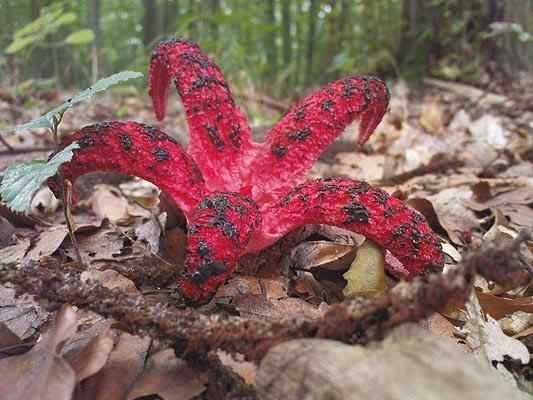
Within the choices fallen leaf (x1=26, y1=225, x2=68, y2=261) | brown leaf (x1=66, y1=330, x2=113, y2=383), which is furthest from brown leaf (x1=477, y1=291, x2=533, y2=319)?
fallen leaf (x1=26, y1=225, x2=68, y2=261)

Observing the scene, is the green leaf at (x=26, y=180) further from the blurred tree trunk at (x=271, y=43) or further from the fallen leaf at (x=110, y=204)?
the blurred tree trunk at (x=271, y=43)

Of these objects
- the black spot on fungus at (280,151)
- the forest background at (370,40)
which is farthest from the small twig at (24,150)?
the black spot on fungus at (280,151)

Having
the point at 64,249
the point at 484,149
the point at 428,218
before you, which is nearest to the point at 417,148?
the point at 484,149

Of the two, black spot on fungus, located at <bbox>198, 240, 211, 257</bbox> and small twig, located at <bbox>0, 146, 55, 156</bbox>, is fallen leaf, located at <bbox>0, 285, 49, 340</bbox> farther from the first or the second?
small twig, located at <bbox>0, 146, 55, 156</bbox>

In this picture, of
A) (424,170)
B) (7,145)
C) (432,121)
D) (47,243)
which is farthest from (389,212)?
(432,121)

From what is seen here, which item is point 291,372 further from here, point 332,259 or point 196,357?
point 332,259

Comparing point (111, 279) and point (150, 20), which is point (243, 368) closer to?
point (111, 279)
